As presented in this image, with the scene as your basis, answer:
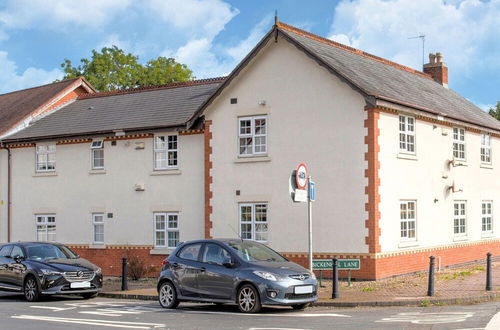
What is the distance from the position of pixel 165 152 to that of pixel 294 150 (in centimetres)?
571

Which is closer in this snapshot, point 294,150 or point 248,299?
point 248,299

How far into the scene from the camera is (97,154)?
29.1 meters

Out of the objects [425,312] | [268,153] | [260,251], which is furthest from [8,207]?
[425,312]

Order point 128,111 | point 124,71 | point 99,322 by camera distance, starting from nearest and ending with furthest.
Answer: point 99,322 → point 128,111 → point 124,71

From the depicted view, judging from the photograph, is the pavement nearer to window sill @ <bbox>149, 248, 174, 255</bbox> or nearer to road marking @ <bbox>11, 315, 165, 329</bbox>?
window sill @ <bbox>149, 248, 174, 255</bbox>

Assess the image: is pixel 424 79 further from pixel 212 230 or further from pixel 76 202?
pixel 76 202

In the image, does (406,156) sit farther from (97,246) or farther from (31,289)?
(97,246)

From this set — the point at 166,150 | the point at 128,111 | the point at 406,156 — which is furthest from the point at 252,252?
the point at 128,111

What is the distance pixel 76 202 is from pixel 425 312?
17306mm

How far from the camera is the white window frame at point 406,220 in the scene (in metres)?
23.6

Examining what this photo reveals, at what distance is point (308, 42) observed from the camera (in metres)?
25.1

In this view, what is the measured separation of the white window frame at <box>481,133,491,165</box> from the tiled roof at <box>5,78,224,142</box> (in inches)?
418

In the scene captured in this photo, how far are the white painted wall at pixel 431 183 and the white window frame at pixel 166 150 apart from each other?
7.80m

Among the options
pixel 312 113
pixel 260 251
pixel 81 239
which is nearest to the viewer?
pixel 260 251
